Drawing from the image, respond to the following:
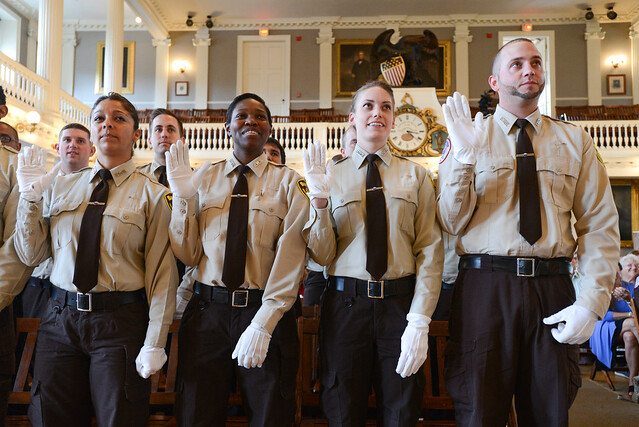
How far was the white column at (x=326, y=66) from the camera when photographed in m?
12.9

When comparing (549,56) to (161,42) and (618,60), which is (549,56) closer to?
(618,60)

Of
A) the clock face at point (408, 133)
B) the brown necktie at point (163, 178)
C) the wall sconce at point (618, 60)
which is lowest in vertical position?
the brown necktie at point (163, 178)

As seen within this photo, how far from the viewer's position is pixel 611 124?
10.4 meters

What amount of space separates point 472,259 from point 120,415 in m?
1.32

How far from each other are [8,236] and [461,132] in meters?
1.85

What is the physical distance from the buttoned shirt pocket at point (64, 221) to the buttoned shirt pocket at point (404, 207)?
1187 millimetres

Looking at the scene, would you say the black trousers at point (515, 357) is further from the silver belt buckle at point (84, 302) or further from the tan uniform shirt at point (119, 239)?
the silver belt buckle at point (84, 302)

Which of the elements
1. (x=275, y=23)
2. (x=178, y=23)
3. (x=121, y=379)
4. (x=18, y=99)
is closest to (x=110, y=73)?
(x=18, y=99)

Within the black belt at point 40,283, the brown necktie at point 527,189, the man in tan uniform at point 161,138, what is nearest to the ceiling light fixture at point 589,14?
the man in tan uniform at point 161,138

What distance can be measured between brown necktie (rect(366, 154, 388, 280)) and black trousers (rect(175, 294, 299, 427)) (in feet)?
1.38

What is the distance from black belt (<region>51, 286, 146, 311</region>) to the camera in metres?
1.71

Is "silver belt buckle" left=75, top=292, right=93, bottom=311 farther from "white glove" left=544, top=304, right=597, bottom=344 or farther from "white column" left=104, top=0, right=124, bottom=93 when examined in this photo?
"white column" left=104, top=0, right=124, bottom=93

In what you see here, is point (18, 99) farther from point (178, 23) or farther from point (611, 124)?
point (611, 124)

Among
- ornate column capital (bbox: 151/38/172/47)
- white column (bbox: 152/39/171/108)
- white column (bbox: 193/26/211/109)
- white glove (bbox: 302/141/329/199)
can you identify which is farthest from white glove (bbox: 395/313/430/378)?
ornate column capital (bbox: 151/38/172/47)
